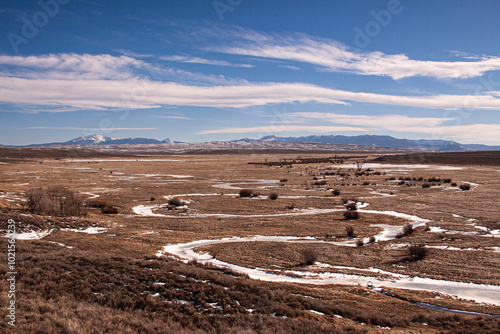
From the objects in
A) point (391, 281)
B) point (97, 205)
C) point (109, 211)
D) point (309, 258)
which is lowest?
point (391, 281)

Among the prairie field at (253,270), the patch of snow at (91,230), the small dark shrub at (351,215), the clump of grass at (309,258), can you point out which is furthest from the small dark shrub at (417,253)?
the patch of snow at (91,230)

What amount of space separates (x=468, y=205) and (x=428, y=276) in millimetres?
19998

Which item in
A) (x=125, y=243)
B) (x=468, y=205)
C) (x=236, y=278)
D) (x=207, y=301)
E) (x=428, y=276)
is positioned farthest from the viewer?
(x=468, y=205)

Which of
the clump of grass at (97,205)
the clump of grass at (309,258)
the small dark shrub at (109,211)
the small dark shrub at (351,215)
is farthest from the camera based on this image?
the clump of grass at (97,205)

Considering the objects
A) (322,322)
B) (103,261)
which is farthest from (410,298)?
(103,261)

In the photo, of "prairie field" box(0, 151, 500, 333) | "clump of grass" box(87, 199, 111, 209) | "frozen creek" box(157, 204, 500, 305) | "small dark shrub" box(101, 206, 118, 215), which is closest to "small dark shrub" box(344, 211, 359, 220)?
"prairie field" box(0, 151, 500, 333)

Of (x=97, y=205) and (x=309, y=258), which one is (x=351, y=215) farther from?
(x=97, y=205)

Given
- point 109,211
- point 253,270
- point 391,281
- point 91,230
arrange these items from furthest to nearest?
1. point 109,211
2. point 91,230
3. point 253,270
4. point 391,281

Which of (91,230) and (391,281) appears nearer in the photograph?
(391,281)

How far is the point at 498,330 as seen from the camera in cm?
838

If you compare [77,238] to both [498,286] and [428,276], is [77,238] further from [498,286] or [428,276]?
[498,286]

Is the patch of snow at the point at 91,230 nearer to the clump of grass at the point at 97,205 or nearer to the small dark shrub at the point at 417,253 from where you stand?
the clump of grass at the point at 97,205

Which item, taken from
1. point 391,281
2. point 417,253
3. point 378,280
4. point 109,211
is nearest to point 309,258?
point 378,280

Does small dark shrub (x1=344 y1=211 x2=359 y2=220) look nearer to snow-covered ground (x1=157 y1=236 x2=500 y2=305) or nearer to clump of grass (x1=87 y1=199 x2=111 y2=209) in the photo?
snow-covered ground (x1=157 y1=236 x2=500 y2=305)
